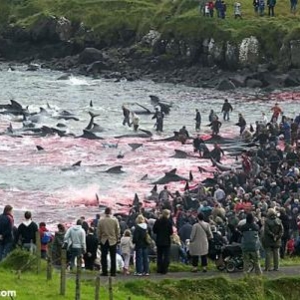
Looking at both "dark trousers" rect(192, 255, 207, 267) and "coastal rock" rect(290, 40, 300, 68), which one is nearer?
"dark trousers" rect(192, 255, 207, 267)

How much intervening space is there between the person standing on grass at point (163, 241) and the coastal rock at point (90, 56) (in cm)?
7846

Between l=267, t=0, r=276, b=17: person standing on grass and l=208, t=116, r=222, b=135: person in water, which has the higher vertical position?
l=267, t=0, r=276, b=17: person standing on grass

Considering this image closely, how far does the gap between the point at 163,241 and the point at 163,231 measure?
0.90 feet

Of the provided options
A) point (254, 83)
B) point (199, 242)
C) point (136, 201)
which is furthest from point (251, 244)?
point (254, 83)

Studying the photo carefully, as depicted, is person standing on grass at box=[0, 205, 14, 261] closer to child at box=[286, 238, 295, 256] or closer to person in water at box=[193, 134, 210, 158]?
child at box=[286, 238, 295, 256]

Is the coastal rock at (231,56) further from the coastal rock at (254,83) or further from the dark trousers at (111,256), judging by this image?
the dark trousers at (111,256)

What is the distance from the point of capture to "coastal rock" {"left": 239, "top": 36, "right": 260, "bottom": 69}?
95.1 metres

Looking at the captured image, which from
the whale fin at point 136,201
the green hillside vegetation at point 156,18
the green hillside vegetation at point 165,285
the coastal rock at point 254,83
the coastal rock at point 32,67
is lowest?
the whale fin at point 136,201

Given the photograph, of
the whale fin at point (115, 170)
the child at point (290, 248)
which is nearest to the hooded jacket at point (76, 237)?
the child at point (290, 248)

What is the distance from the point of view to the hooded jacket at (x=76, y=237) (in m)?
26.2

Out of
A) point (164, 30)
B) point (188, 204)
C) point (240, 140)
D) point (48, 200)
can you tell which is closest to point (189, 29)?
point (164, 30)

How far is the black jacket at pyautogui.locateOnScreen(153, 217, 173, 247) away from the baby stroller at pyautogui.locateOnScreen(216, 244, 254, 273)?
1744 millimetres

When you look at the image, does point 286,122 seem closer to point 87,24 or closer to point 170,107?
point 170,107

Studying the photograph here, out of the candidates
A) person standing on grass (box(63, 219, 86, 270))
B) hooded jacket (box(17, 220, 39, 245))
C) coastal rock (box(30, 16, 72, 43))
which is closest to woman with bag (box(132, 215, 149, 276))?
person standing on grass (box(63, 219, 86, 270))
